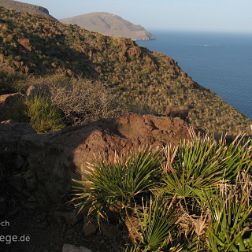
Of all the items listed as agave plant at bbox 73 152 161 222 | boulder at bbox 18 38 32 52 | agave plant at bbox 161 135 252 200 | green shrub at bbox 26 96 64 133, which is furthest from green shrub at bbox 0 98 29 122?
boulder at bbox 18 38 32 52

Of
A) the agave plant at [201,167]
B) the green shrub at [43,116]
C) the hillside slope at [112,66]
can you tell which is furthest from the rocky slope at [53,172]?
the hillside slope at [112,66]

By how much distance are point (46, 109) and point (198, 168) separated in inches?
251

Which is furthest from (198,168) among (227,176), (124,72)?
(124,72)

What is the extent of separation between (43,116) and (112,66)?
22481 mm

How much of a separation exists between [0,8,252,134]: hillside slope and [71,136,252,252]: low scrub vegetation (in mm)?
17225

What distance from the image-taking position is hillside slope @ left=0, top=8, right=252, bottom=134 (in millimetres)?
25922

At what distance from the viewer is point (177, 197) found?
555 centimetres

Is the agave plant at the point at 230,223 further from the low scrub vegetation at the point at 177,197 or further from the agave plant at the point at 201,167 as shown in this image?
the agave plant at the point at 201,167

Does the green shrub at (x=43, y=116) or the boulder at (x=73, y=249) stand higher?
the green shrub at (x=43, y=116)

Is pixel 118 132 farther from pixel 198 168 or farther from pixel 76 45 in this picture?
pixel 76 45

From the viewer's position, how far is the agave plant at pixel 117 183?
18.3 ft

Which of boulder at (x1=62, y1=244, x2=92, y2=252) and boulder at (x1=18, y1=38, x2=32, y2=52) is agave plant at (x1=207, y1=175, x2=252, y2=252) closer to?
boulder at (x1=62, y1=244, x2=92, y2=252)

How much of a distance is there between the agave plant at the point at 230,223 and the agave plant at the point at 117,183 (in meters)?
1.00

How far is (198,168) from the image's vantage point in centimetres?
577
